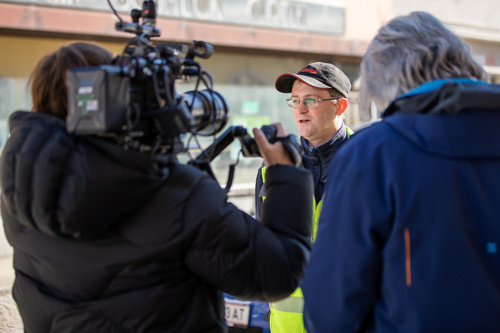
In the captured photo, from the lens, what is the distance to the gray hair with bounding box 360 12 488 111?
1352mm

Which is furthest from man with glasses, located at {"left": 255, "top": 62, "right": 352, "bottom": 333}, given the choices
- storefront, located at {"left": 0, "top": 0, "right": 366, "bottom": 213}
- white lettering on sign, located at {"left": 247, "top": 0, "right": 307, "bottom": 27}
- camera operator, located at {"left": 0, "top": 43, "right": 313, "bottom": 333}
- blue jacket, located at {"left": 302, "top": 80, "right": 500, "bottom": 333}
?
white lettering on sign, located at {"left": 247, "top": 0, "right": 307, "bottom": 27}

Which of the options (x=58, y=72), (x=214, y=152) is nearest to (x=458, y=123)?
(x=214, y=152)

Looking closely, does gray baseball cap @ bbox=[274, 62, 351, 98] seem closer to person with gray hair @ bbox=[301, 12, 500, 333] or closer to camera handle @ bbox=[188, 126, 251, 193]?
camera handle @ bbox=[188, 126, 251, 193]

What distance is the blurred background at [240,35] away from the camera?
6840 mm

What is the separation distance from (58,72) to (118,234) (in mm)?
490

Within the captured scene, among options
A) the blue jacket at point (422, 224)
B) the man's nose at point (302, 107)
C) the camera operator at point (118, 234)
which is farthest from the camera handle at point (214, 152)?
the man's nose at point (302, 107)

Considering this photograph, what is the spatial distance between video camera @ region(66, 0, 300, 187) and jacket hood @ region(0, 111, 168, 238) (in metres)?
0.06

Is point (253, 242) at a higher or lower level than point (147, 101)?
lower

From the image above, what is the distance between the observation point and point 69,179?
1255mm

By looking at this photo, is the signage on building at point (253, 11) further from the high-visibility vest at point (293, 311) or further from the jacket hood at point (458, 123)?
the jacket hood at point (458, 123)

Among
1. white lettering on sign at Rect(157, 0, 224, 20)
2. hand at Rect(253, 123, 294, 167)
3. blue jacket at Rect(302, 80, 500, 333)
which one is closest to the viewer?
blue jacket at Rect(302, 80, 500, 333)

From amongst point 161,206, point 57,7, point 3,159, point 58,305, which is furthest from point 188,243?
point 57,7

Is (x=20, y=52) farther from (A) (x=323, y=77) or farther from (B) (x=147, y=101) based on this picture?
(B) (x=147, y=101)

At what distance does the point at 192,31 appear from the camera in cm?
772
